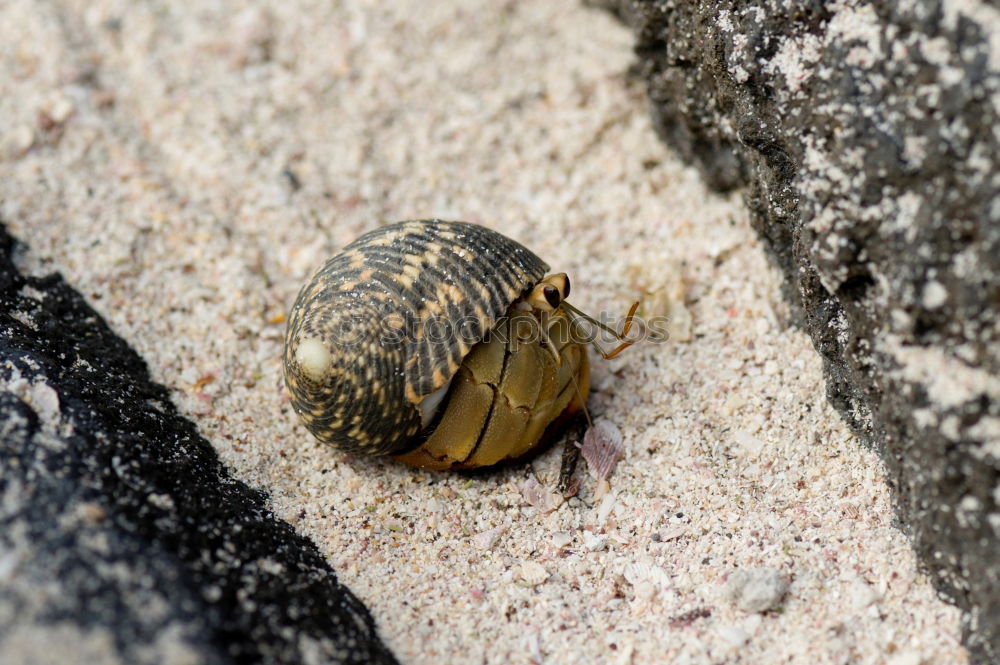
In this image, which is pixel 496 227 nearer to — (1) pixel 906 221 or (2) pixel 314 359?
(2) pixel 314 359

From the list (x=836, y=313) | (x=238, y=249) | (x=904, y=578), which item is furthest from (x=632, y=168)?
(x=904, y=578)

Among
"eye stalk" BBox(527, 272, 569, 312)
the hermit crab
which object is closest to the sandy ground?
the hermit crab

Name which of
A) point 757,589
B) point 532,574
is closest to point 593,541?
point 532,574

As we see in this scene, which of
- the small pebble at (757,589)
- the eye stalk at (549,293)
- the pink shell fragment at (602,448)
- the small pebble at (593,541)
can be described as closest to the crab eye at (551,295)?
the eye stalk at (549,293)

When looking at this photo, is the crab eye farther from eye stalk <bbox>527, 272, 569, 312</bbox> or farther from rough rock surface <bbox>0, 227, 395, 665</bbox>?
rough rock surface <bbox>0, 227, 395, 665</bbox>

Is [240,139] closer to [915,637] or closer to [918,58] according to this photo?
[918,58]

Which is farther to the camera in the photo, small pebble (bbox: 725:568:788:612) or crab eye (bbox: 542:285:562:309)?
crab eye (bbox: 542:285:562:309)
